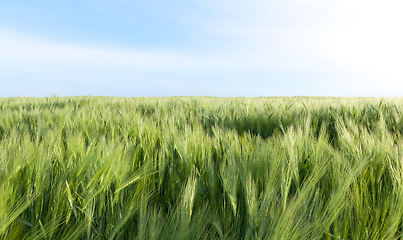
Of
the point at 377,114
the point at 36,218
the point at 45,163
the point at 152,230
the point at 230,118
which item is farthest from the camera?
the point at 377,114

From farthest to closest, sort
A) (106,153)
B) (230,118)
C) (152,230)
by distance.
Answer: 1. (230,118)
2. (106,153)
3. (152,230)

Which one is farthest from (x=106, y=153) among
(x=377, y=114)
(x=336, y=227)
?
(x=377, y=114)

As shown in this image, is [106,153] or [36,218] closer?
[36,218]

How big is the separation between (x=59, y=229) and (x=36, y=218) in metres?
0.07

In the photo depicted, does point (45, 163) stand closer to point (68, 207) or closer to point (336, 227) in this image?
point (68, 207)

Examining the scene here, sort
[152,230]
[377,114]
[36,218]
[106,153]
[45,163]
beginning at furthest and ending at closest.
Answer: [377,114], [106,153], [45,163], [36,218], [152,230]

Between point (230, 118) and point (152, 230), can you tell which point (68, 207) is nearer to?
point (152, 230)

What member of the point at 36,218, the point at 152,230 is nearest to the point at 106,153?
the point at 36,218

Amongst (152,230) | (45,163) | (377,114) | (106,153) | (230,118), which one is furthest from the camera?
(377,114)

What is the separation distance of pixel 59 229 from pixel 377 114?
279 centimetres

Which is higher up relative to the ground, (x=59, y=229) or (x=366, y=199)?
(x=366, y=199)

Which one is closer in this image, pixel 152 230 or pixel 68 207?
pixel 152 230

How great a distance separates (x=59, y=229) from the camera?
662 mm

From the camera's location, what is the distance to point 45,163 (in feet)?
2.57
